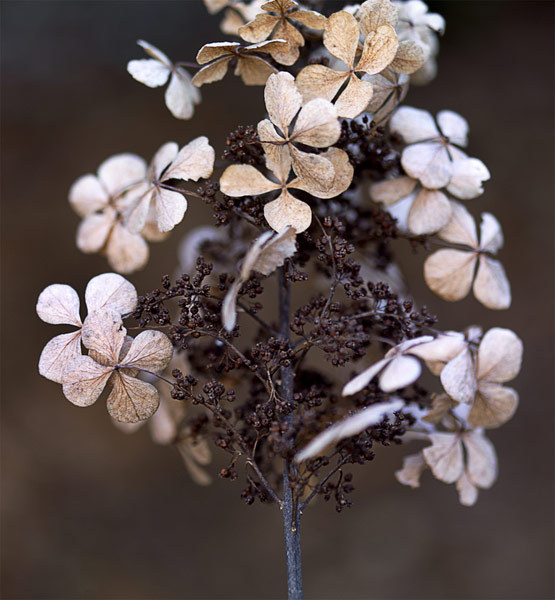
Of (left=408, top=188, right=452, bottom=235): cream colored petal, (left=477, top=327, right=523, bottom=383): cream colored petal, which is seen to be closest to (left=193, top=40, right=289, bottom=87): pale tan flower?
(left=408, top=188, right=452, bottom=235): cream colored petal

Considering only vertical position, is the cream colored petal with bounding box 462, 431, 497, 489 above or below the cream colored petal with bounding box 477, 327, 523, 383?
below

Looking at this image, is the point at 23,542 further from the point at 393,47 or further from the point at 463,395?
the point at 393,47

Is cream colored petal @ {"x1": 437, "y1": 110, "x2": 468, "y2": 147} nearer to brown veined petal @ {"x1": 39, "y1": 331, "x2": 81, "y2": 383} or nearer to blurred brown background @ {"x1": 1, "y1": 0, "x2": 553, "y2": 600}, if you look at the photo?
brown veined petal @ {"x1": 39, "y1": 331, "x2": 81, "y2": 383}

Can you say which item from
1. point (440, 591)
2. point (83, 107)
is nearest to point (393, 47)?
point (83, 107)

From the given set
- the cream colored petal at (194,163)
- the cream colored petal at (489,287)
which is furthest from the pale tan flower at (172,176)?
the cream colored petal at (489,287)

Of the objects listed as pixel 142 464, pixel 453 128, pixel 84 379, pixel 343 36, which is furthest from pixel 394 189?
pixel 142 464

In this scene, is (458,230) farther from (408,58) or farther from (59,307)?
(59,307)
